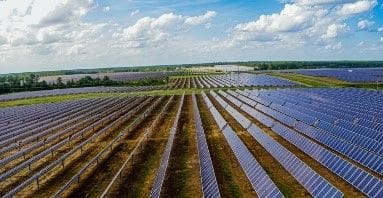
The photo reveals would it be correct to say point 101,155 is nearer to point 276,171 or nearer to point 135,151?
point 135,151

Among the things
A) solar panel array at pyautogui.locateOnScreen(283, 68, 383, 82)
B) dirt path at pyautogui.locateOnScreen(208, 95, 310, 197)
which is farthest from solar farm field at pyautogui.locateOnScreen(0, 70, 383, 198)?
solar panel array at pyautogui.locateOnScreen(283, 68, 383, 82)

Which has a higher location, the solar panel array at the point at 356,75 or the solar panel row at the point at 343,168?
the solar panel array at the point at 356,75

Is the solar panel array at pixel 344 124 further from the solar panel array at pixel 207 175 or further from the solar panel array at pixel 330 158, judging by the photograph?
the solar panel array at pixel 207 175

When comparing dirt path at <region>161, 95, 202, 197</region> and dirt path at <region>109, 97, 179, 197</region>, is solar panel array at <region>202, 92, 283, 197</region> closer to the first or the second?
dirt path at <region>161, 95, 202, 197</region>

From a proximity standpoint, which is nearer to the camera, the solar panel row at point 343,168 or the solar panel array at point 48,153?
the solar panel row at point 343,168

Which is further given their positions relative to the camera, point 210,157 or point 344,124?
point 344,124

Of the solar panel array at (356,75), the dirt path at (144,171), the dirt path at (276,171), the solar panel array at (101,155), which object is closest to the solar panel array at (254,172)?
the dirt path at (276,171)

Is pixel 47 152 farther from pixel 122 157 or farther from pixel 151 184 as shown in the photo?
pixel 151 184

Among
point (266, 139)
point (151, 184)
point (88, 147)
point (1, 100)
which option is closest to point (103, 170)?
point (151, 184)

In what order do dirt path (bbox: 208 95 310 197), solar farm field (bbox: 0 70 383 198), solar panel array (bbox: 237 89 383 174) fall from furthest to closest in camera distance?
solar panel array (bbox: 237 89 383 174) → solar farm field (bbox: 0 70 383 198) → dirt path (bbox: 208 95 310 197)

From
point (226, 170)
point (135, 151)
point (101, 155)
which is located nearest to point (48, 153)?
point (101, 155)

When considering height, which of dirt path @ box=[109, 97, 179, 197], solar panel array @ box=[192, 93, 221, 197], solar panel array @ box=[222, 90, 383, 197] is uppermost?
solar panel array @ box=[222, 90, 383, 197]
